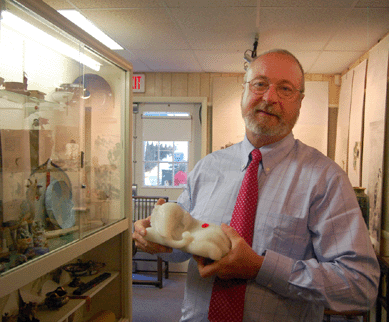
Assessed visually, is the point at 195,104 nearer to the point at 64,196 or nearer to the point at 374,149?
the point at 374,149

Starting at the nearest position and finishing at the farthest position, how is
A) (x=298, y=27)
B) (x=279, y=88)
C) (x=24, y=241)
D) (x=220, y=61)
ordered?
(x=279, y=88) < (x=24, y=241) < (x=298, y=27) < (x=220, y=61)

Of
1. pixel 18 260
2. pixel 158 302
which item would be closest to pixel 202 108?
pixel 158 302

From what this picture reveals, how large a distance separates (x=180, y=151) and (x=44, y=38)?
311 centimetres

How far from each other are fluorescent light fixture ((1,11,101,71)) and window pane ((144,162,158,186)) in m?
2.66

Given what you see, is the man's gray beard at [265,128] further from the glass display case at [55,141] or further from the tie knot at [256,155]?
the glass display case at [55,141]

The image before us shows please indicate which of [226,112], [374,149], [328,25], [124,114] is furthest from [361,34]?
[124,114]

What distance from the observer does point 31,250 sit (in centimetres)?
140

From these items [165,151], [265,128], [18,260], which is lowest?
[18,260]

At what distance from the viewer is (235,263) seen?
2.65ft

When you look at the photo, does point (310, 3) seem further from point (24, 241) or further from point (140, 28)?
point (24, 241)

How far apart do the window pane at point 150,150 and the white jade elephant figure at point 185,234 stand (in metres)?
3.73

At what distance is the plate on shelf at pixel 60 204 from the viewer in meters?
1.66

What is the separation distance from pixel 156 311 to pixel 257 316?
8.41ft

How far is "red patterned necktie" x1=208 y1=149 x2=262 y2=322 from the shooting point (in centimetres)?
90
